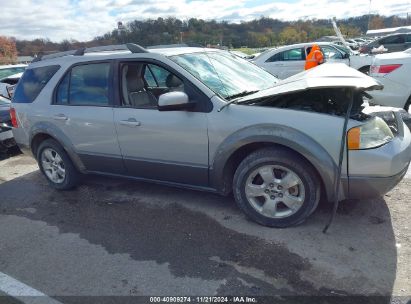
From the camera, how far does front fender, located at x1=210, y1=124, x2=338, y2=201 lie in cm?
310

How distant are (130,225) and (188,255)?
89cm

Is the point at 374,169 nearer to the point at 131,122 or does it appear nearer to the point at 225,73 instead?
the point at 225,73

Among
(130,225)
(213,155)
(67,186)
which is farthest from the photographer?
(67,186)

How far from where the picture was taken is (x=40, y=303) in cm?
272

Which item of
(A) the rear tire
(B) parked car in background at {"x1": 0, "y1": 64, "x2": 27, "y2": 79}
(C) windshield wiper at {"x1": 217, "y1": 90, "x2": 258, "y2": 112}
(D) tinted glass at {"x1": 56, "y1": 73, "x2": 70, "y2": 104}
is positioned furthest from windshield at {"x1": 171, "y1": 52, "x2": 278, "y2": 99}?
(B) parked car in background at {"x1": 0, "y1": 64, "x2": 27, "y2": 79}

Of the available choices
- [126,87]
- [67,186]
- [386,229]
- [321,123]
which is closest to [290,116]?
[321,123]

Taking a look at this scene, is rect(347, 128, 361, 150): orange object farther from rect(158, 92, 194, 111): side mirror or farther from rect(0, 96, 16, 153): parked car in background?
rect(0, 96, 16, 153): parked car in background

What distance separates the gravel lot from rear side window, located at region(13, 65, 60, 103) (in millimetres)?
1452

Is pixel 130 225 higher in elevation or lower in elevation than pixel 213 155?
lower

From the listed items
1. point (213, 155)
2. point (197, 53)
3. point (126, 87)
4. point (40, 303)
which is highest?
point (197, 53)

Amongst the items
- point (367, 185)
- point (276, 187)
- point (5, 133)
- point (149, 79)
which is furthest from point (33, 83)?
point (367, 185)

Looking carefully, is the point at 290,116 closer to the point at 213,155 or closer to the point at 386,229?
the point at 213,155

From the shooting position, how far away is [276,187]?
11.1ft

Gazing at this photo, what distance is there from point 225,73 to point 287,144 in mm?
1242
